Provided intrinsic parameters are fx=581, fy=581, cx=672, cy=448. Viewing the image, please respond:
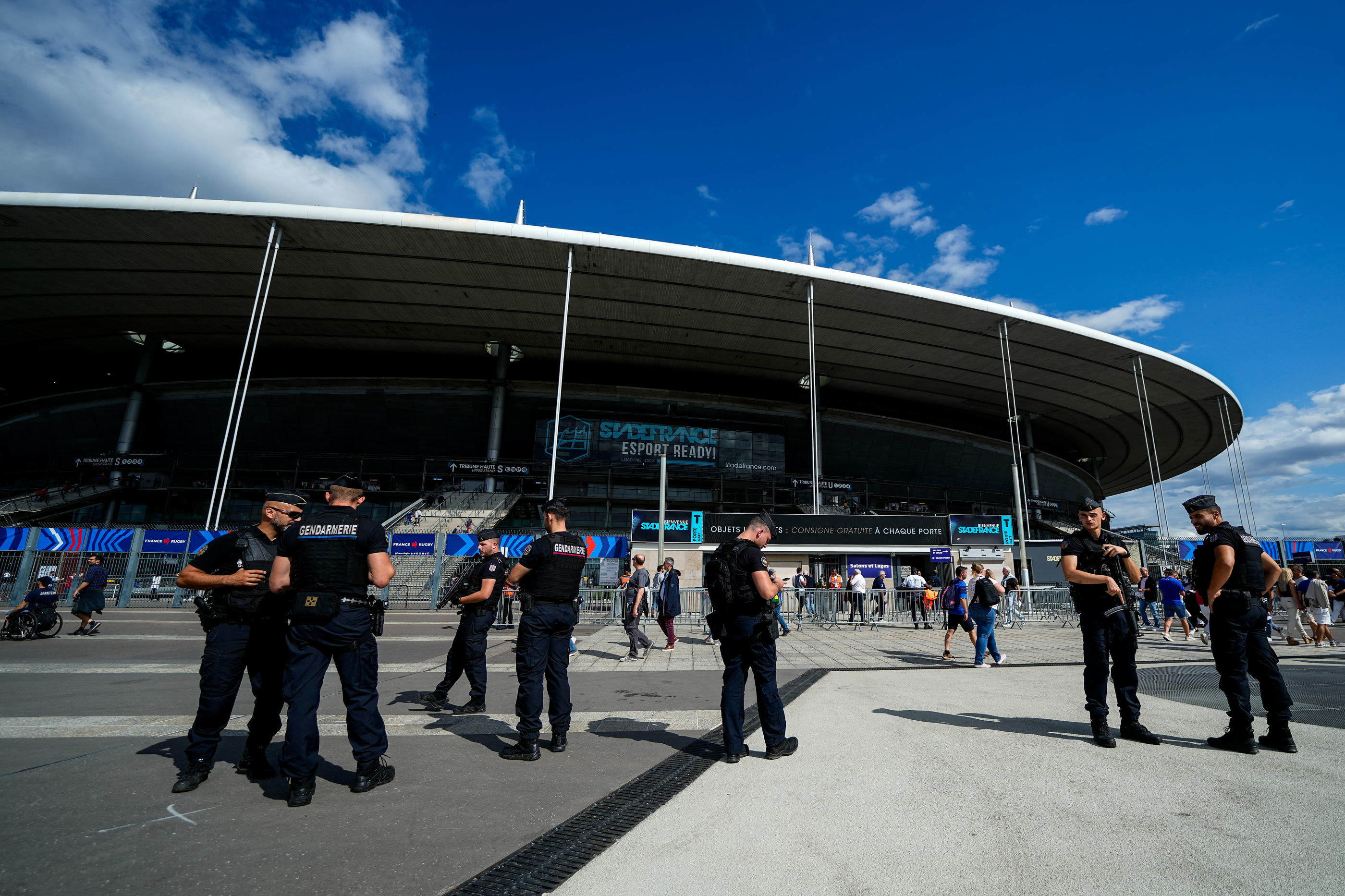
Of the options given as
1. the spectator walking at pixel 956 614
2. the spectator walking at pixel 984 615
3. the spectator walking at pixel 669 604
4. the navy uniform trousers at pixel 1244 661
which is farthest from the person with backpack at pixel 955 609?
the navy uniform trousers at pixel 1244 661

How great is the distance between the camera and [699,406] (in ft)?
132

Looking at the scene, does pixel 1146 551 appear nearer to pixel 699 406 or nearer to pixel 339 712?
pixel 699 406

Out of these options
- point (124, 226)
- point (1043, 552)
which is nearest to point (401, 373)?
point (124, 226)

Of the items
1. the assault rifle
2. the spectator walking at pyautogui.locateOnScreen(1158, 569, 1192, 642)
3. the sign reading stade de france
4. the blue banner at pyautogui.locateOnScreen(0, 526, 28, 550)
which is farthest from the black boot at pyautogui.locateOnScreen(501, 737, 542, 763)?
the sign reading stade de france

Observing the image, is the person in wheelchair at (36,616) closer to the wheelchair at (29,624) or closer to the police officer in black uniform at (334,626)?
the wheelchair at (29,624)

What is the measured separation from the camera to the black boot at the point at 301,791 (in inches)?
113

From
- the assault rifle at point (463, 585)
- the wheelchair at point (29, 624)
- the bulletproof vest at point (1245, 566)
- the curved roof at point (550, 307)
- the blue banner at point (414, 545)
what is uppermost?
the curved roof at point (550, 307)

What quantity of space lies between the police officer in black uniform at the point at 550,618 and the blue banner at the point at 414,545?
17330mm

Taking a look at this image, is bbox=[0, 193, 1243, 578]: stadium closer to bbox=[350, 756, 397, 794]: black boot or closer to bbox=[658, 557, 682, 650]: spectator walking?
bbox=[658, 557, 682, 650]: spectator walking

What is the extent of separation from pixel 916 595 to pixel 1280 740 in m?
12.3

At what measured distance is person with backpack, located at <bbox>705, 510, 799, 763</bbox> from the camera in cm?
374

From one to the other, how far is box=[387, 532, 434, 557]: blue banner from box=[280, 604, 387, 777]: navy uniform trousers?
17929 mm

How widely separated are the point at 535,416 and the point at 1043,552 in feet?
95.5

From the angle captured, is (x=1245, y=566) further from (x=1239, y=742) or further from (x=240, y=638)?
(x=240, y=638)
